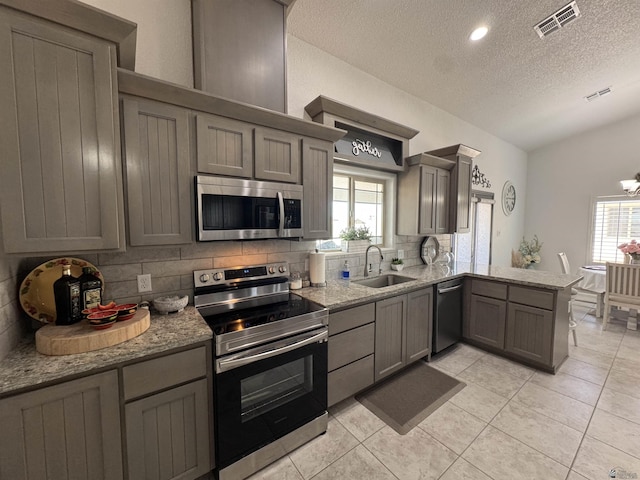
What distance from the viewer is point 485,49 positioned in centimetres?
281

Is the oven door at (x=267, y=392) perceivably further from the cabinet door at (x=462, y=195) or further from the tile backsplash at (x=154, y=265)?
the cabinet door at (x=462, y=195)

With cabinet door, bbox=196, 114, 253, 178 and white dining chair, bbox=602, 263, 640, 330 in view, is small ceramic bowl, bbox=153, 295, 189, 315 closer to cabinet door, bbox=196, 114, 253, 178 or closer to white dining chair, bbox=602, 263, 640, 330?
cabinet door, bbox=196, 114, 253, 178

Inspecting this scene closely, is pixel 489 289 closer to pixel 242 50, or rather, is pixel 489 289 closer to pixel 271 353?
pixel 271 353

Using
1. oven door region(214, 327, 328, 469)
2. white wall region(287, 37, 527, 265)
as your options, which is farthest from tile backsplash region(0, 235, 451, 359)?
white wall region(287, 37, 527, 265)

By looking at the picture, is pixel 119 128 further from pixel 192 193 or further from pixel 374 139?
pixel 374 139

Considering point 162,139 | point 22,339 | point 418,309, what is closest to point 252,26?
point 162,139

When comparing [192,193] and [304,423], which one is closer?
[192,193]

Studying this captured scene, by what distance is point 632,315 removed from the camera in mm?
3740

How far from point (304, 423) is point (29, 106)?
7.39ft

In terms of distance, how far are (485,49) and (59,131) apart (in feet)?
12.1

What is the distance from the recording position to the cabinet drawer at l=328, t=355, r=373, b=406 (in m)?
2.02

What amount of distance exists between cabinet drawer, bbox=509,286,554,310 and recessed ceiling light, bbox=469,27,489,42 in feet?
8.43

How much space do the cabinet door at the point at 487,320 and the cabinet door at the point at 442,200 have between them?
37.7 inches

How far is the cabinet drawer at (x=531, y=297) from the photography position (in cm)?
259
